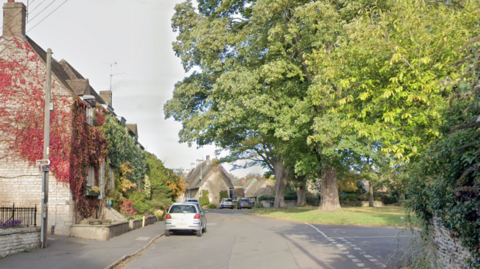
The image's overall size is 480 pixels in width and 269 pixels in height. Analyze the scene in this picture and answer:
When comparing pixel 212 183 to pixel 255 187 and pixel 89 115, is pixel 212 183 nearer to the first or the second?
pixel 255 187

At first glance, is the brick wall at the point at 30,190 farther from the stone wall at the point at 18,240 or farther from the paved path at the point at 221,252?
the stone wall at the point at 18,240

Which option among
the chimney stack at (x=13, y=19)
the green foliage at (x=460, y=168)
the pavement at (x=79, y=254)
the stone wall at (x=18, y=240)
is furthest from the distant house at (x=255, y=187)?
the green foliage at (x=460, y=168)

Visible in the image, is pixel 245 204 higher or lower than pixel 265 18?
lower

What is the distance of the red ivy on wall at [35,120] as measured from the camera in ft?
65.8

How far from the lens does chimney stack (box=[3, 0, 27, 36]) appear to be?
21.2 metres

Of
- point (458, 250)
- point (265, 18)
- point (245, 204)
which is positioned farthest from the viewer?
point (245, 204)

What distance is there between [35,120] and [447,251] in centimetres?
1723

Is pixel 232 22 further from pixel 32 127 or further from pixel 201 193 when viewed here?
pixel 201 193

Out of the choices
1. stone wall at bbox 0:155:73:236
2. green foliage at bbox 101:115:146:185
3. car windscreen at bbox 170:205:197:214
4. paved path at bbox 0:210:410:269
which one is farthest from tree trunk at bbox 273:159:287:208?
stone wall at bbox 0:155:73:236

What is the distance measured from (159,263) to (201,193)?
68523mm

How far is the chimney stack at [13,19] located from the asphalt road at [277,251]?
1157 cm

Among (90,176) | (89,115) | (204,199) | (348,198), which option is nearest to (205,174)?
(204,199)

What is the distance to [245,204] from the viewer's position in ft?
225

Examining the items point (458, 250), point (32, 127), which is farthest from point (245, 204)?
point (458, 250)
